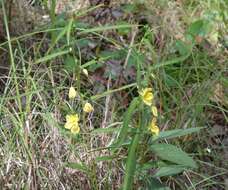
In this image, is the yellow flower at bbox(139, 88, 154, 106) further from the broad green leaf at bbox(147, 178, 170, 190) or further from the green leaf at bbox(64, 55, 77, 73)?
the green leaf at bbox(64, 55, 77, 73)

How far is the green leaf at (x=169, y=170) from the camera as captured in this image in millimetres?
1889

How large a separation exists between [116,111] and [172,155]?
2.14ft

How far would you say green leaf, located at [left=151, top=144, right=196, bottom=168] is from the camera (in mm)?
1839

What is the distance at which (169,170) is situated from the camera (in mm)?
1907

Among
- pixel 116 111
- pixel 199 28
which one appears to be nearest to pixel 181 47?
pixel 199 28

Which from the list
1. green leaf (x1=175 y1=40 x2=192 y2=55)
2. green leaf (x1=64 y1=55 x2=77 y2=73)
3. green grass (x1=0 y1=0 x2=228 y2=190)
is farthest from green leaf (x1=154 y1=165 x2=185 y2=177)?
green leaf (x1=175 y1=40 x2=192 y2=55)

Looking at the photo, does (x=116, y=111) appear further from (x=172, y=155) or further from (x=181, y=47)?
(x=172, y=155)

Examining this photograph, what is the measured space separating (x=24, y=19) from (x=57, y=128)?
0.92 m

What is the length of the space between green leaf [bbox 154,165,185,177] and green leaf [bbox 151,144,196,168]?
4cm

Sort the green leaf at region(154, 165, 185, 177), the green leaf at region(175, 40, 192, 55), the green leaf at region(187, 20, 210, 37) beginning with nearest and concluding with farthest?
the green leaf at region(154, 165, 185, 177) → the green leaf at region(175, 40, 192, 55) → the green leaf at region(187, 20, 210, 37)

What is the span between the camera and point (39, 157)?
2.15 meters

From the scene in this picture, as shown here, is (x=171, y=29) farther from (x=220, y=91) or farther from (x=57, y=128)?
(x=57, y=128)

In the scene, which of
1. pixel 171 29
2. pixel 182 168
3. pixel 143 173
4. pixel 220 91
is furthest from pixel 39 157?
pixel 171 29

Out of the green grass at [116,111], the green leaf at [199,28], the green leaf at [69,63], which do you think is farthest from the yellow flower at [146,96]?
the green leaf at [199,28]
